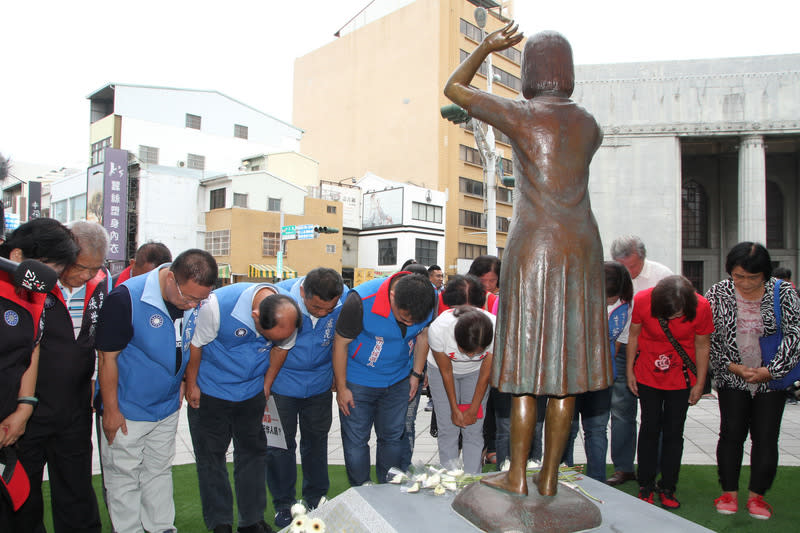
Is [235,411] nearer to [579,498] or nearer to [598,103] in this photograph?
[579,498]

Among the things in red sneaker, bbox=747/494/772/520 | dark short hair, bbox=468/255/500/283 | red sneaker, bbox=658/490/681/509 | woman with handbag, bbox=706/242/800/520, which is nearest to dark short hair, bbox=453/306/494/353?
woman with handbag, bbox=706/242/800/520

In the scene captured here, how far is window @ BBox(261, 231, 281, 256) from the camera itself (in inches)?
1188

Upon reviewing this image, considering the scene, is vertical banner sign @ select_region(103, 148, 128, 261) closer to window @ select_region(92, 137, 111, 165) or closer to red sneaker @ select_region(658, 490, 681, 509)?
window @ select_region(92, 137, 111, 165)

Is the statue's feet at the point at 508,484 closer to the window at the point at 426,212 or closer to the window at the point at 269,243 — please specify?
the window at the point at 269,243

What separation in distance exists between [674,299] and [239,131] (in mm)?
37154

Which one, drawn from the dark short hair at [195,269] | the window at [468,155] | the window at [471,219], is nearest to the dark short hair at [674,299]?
the dark short hair at [195,269]

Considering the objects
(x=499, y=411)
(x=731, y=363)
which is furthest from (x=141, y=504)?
(x=731, y=363)

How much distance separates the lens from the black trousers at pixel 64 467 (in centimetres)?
316

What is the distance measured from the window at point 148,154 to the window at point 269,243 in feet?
29.9

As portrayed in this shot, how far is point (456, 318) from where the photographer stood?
402cm

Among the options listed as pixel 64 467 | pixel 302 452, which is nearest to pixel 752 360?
pixel 302 452

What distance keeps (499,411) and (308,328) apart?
177 centimetres

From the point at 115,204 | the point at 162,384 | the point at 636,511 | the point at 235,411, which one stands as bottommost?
the point at 636,511

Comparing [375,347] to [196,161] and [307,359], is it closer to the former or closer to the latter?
[307,359]
